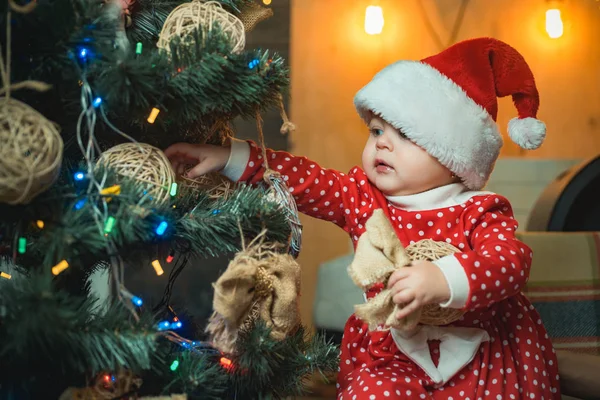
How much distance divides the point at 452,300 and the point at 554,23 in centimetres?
204

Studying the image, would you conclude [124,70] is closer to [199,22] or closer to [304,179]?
[199,22]

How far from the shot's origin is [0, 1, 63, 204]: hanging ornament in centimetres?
68

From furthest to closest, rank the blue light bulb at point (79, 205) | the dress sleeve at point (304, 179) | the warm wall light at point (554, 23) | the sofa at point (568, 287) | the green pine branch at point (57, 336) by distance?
the warm wall light at point (554, 23)
the sofa at point (568, 287)
the dress sleeve at point (304, 179)
the blue light bulb at point (79, 205)
the green pine branch at point (57, 336)

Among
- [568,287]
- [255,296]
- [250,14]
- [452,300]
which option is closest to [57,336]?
[255,296]

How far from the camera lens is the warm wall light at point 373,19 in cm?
258

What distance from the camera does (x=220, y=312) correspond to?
79 cm

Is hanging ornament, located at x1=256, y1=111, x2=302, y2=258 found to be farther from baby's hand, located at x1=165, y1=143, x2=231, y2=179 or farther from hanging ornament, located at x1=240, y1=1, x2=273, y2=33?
hanging ornament, located at x1=240, y1=1, x2=273, y2=33

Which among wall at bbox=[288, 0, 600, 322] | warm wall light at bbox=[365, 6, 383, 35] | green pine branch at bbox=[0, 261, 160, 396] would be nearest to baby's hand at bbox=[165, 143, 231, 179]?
green pine branch at bbox=[0, 261, 160, 396]

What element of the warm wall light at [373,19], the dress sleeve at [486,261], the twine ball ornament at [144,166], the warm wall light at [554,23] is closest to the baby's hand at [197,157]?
Answer: the twine ball ornament at [144,166]

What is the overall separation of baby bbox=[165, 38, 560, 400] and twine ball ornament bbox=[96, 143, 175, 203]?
119 millimetres

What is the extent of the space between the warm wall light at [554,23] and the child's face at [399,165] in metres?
1.75

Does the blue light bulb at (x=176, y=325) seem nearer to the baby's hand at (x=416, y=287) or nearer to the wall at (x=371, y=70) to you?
the baby's hand at (x=416, y=287)

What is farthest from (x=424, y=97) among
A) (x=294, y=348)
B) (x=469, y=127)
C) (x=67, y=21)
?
(x=67, y=21)

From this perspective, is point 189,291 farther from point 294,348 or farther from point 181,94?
point 181,94
